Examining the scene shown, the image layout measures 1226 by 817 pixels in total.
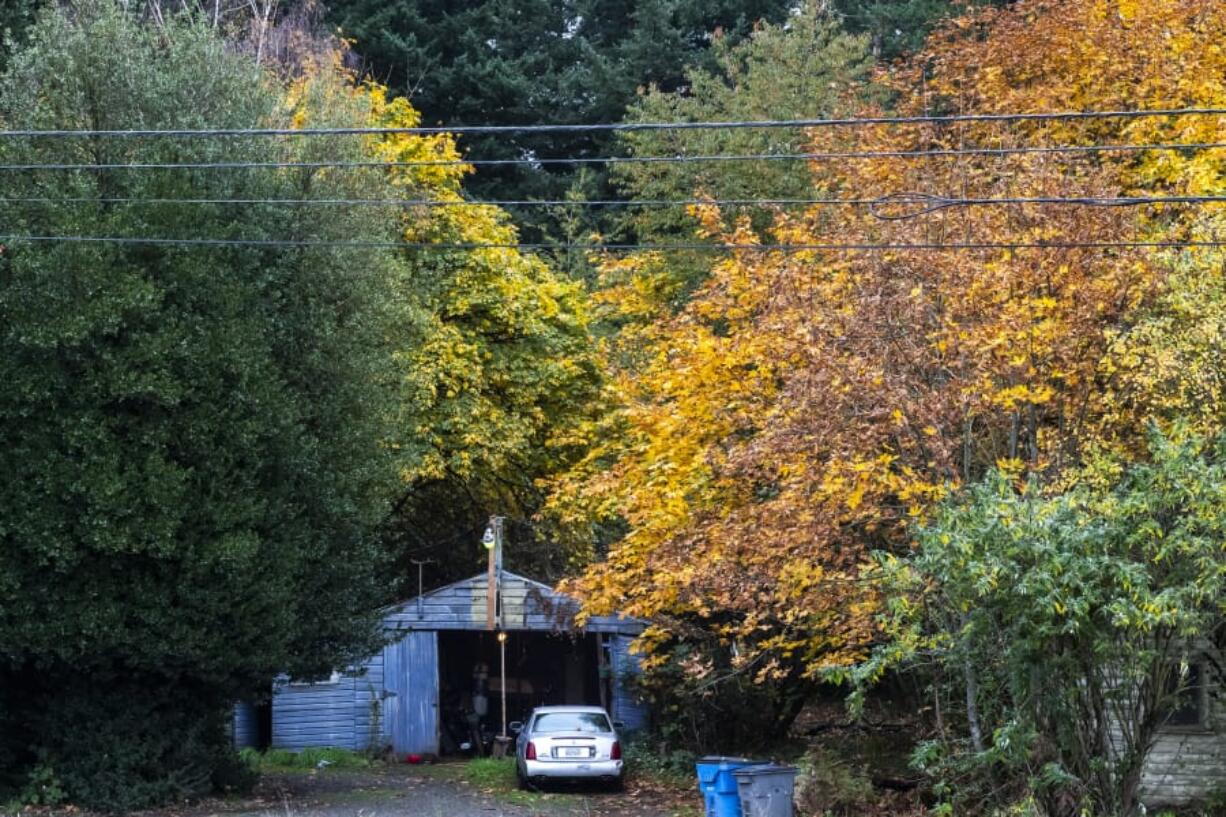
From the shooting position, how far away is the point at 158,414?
19.8 metres

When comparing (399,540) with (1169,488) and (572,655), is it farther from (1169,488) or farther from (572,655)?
(1169,488)

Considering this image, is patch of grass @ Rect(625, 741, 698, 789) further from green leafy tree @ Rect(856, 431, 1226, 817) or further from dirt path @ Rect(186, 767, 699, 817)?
green leafy tree @ Rect(856, 431, 1226, 817)

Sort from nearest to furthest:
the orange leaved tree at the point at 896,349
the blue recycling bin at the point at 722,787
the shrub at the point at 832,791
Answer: the orange leaved tree at the point at 896,349
the blue recycling bin at the point at 722,787
the shrub at the point at 832,791

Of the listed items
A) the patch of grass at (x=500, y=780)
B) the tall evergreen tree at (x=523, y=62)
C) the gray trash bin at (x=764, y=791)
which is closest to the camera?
the gray trash bin at (x=764, y=791)

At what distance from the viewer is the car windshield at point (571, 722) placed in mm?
25188

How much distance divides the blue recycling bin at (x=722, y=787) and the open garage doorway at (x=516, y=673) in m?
15.8

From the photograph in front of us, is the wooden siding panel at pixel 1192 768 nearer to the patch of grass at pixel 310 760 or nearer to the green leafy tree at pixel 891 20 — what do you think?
the patch of grass at pixel 310 760

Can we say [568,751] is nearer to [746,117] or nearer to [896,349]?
[896,349]

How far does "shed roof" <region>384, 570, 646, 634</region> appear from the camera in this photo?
2970 centimetres

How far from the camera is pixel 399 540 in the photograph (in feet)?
121

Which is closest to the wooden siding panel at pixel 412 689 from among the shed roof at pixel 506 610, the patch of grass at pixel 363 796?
the shed roof at pixel 506 610

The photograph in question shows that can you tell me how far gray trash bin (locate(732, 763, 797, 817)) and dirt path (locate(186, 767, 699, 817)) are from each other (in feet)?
11.4

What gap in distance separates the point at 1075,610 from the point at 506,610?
1826cm

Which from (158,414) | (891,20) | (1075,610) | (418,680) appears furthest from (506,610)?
(891,20)
